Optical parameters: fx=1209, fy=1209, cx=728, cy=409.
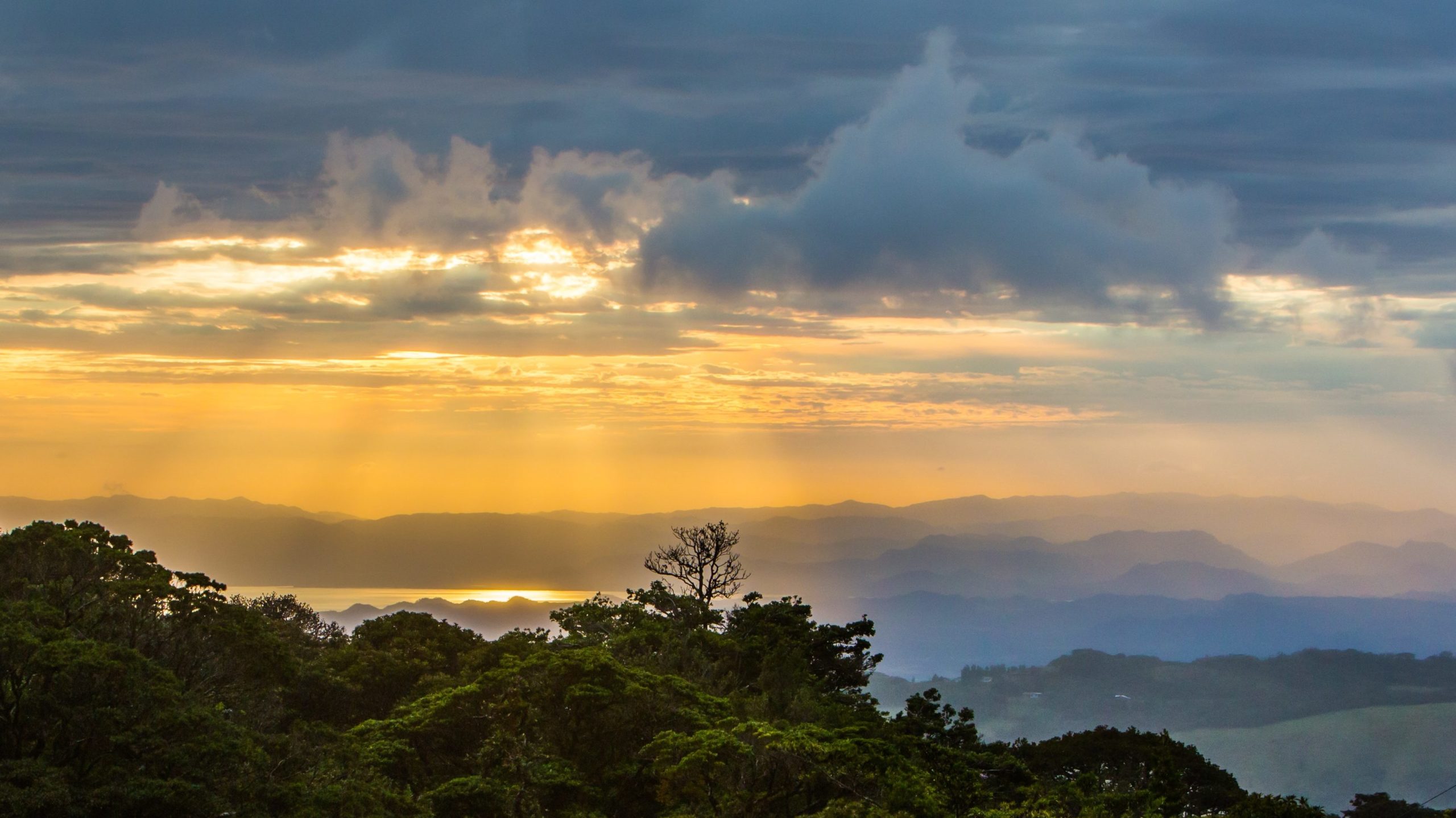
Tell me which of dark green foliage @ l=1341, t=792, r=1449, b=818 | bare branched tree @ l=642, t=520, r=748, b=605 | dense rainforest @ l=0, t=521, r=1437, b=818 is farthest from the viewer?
bare branched tree @ l=642, t=520, r=748, b=605

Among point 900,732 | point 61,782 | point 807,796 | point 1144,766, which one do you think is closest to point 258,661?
point 61,782

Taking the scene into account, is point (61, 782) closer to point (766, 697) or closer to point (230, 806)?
point (230, 806)

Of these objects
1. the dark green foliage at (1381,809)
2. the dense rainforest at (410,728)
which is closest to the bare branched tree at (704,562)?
the dense rainforest at (410,728)

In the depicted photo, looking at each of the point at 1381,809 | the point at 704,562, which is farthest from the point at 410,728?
the point at 1381,809

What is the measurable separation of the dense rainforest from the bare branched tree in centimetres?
1586

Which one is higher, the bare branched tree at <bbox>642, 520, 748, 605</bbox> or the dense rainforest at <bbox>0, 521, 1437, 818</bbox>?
the bare branched tree at <bbox>642, 520, 748, 605</bbox>

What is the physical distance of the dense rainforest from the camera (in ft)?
75.1

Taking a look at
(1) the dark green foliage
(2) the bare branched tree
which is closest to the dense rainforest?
(2) the bare branched tree

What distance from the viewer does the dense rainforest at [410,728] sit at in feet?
75.1

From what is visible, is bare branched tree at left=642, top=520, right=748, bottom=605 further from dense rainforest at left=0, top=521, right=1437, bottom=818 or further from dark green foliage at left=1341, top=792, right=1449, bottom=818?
dark green foliage at left=1341, top=792, right=1449, bottom=818

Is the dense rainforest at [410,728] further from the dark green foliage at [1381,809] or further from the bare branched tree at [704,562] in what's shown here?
the dark green foliage at [1381,809]

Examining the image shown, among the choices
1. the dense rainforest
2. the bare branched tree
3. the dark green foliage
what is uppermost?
the bare branched tree

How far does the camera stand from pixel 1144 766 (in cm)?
5881

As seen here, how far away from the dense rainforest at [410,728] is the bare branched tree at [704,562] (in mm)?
15860
